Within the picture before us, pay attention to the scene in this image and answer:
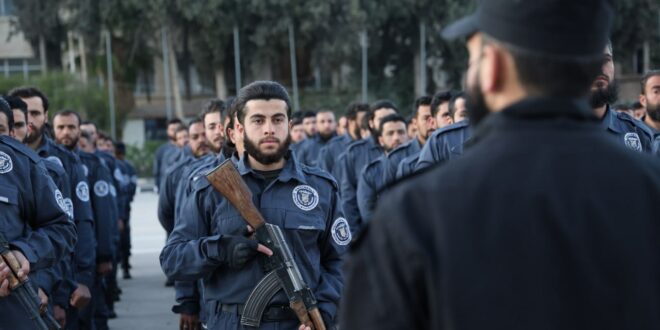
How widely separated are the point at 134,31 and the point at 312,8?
7761 mm

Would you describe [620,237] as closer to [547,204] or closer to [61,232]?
[547,204]

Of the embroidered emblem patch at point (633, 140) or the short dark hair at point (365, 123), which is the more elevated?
the short dark hair at point (365, 123)

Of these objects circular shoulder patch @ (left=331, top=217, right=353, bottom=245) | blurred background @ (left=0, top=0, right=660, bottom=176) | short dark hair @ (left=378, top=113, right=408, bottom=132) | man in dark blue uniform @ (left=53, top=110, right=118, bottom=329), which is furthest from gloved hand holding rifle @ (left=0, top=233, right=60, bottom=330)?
blurred background @ (left=0, top=0, right=660, bottom=176)

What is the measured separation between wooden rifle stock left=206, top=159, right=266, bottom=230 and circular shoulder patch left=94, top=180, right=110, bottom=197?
4.88 m

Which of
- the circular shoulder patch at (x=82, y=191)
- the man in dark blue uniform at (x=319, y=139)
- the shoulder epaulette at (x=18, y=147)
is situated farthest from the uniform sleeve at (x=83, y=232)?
the man in dark blue uniform at (x=319, y=139)

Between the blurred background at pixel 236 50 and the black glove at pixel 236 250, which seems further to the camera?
the blurred background at pixel 236 50

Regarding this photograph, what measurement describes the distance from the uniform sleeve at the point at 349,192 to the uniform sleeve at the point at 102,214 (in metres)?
2.17

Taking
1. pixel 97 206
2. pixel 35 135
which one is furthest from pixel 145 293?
pixel 35 135

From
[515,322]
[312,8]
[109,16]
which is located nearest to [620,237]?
[515,322]

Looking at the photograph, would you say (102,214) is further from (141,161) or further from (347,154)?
(141,161)

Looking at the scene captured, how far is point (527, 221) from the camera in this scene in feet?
6.68

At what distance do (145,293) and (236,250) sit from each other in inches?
339

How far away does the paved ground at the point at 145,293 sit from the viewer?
36.4 feet

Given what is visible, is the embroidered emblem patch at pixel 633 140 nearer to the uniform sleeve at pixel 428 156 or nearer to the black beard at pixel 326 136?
the uniform sleeve at pixel 428 156
